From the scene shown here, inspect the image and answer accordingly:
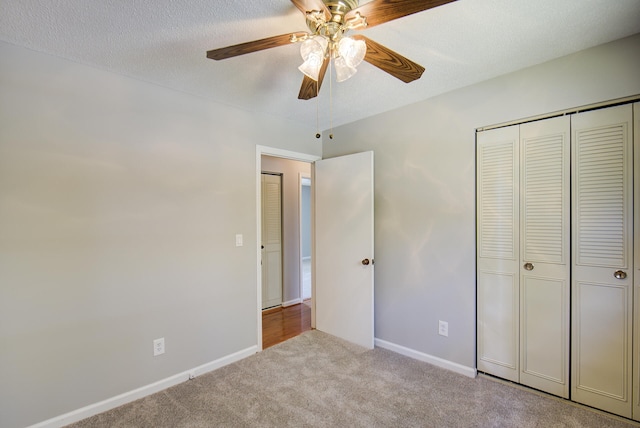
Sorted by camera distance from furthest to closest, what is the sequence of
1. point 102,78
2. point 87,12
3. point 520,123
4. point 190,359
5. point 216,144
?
point 216,144 → point 190,359 → point 520,123 → point 102,78 → point 87,12

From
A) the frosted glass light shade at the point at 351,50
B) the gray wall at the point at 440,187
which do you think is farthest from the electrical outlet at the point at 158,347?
the frosted glass light shade at the point at 351,50

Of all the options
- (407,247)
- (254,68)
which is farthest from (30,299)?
(407,247)

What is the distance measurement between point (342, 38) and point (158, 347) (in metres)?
2.42

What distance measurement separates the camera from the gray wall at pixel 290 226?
443cm

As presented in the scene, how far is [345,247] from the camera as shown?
3105 millimetres

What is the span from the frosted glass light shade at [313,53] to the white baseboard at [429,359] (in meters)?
2.48

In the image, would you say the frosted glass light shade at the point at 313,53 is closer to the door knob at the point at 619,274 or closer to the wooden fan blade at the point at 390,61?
the wooden fan blade at the point at 390,61

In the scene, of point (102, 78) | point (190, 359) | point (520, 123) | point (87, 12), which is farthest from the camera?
point (190, 359)

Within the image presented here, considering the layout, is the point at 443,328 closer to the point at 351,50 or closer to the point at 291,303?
the point at 351,50

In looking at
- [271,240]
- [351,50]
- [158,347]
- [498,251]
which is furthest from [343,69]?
[271,240]

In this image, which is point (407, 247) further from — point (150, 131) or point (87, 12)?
point (87, 12)

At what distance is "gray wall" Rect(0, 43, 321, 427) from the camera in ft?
5.73

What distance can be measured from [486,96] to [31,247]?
128 inches

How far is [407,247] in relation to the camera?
275 cm
